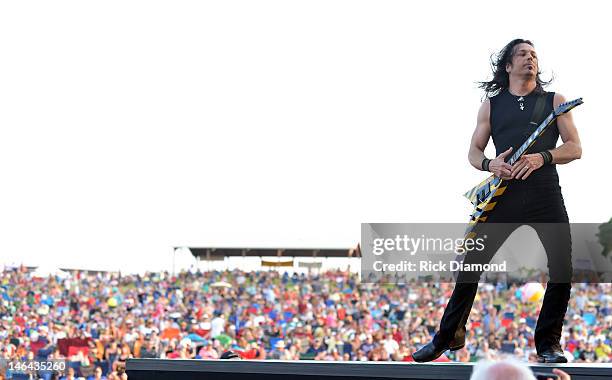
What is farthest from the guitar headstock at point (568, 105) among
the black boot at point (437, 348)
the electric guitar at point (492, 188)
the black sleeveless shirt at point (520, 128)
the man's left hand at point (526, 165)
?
the black boot at point (437, 348)

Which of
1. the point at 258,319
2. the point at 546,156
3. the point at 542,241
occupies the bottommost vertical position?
the point at 258,319

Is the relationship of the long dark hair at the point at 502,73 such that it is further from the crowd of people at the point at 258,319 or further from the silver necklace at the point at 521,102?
the crowd of people at the point at 258,319

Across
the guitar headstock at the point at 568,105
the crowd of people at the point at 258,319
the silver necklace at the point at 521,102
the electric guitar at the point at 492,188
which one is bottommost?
the crowd of people at the point at 258,319

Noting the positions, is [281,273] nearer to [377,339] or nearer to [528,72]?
[377,339]

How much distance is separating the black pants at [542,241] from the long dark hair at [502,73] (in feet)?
1.93

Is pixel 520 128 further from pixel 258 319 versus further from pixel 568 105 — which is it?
pixel 258 319

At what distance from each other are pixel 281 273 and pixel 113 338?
505 inches

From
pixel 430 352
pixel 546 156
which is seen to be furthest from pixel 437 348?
pixel 546 156

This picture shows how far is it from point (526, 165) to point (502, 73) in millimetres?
662

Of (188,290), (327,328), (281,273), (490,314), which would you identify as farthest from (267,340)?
(281,273)

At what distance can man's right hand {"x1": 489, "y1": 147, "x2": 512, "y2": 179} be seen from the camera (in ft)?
14.6

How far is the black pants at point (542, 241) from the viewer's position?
14.4 feet

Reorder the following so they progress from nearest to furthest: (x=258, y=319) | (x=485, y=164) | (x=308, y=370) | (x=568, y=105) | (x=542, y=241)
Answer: (x=308, y=370) < (x=568, y=105) < (x=542, y=241) < (x=485, y=164) < (x=258, y=319)

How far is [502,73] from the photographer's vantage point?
4.82m
